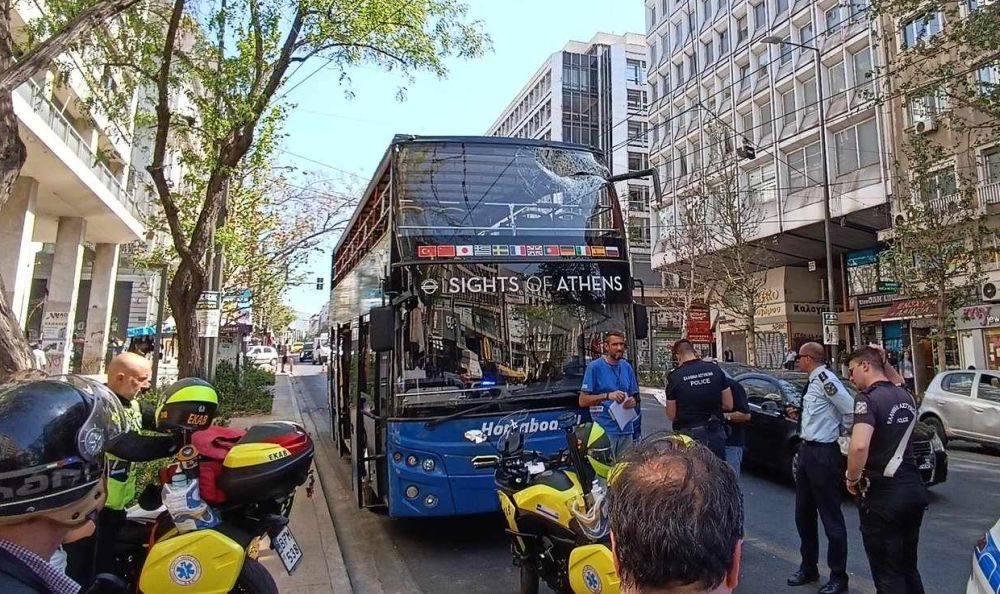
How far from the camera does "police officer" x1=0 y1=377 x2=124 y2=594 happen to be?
1.32 metres

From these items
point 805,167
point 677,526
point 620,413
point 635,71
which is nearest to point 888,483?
point 620,413

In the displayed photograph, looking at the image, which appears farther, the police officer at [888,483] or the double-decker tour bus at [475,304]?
the double-decker tour bus at [475,304]

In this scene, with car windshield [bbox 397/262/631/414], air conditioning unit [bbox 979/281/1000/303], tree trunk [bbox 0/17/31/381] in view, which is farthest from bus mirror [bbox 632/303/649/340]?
air conditioning unit [bbox 979/281/1000/303]

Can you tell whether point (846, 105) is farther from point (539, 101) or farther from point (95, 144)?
point (539, 101)

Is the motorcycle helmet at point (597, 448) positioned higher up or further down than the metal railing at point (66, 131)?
further down

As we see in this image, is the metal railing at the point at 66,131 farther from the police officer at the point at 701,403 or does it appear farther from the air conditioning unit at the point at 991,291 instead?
the air conditioning unit at the point at 991,291

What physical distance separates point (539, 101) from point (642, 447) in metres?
62.2

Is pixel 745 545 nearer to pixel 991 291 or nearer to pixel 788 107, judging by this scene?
pixel 991 291

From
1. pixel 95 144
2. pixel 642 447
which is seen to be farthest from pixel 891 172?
pixel 95 144

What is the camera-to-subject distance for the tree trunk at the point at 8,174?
4.55 m

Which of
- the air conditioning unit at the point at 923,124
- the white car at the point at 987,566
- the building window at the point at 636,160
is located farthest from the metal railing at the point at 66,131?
the building window at the point at 636,160

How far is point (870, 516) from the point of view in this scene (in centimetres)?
379

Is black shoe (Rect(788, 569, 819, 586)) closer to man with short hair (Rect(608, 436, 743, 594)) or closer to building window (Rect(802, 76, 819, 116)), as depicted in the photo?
man with short hair (Rect(608, 436, 743, 594))

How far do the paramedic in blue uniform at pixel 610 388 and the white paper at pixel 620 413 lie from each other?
0.02m
